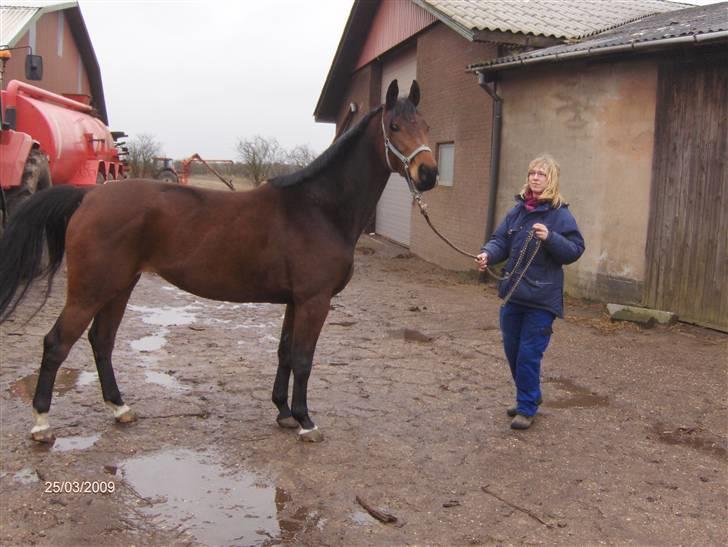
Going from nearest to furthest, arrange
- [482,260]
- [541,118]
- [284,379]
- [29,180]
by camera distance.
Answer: [482,260] → [284,379] → [29,180] → [541,118]

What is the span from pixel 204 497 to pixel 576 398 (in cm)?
306

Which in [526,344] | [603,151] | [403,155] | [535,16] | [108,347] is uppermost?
[535,16]

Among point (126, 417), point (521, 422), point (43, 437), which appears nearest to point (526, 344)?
point (521, 422)

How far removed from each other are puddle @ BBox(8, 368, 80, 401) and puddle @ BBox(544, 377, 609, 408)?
3.55 metres

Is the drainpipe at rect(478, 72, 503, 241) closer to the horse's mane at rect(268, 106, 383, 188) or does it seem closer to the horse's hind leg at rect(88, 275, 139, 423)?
the horse's mane at rect(268, 106, 383, 188)

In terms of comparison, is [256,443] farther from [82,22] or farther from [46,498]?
[82,22]

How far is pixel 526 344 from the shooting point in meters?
4.46

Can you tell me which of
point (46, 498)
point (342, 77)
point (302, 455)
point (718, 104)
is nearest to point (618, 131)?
point (718, 104)

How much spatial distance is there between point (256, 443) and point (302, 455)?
33 cm

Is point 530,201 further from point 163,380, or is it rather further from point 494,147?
point 494,147

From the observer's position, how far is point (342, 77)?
1997cm

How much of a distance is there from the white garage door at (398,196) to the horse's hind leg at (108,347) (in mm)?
11413

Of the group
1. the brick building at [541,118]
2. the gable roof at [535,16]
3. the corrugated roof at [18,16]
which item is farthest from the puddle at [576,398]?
the corrugated roof at [18,16]

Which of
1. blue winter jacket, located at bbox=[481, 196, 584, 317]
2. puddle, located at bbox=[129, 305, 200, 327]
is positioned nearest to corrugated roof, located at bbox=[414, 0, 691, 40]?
puddle, located at bbox=[129, 305, 200, 327]
